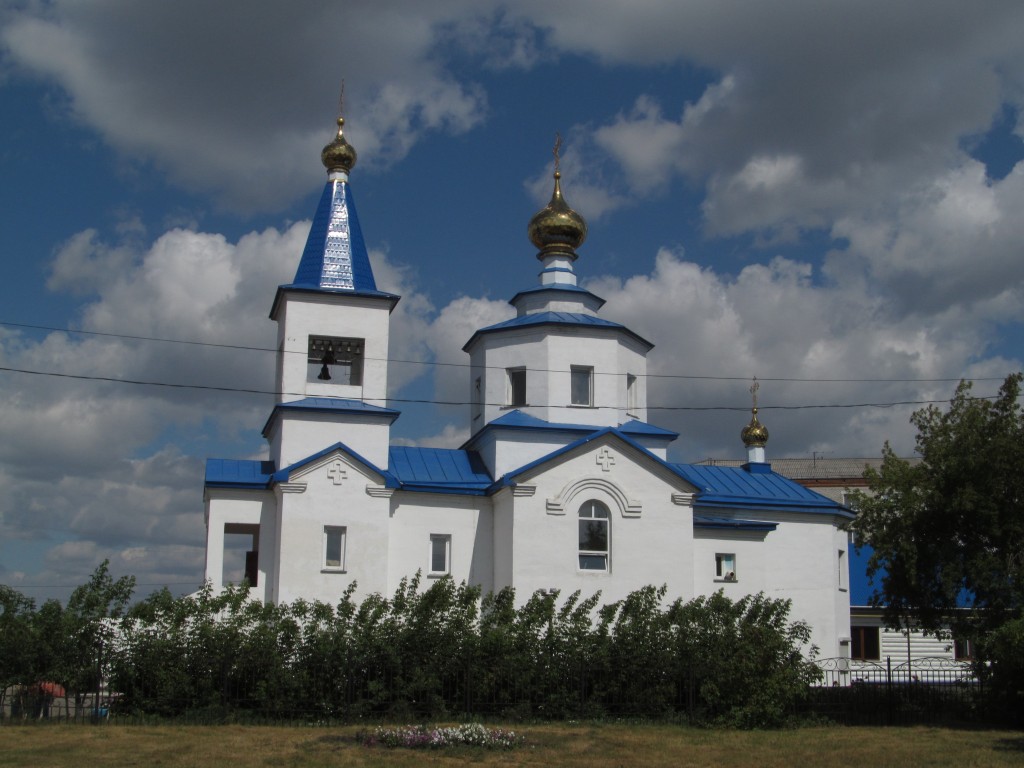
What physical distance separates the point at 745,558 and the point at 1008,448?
267 inches

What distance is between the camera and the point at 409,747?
14711 millimetres

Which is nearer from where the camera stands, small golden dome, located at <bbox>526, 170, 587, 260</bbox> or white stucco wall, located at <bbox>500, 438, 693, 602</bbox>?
white stucco wall, located at <bbox>500, 438, 693, 602</bbox>

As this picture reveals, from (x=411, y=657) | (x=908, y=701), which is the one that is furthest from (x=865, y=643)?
(x=411, y=657)

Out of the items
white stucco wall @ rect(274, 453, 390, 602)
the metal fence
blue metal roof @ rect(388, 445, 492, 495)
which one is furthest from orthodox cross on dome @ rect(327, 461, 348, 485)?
the metal fence

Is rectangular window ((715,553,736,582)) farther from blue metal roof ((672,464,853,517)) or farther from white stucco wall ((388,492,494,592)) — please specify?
white stucco wall ((388,492,494,592))

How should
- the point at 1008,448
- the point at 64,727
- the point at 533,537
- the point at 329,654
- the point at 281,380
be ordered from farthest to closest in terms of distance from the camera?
1. the point at 281,380
2. the point at 533,537
3. the point at 1008,448
4. the point at 329,654
5. the point at 64,727

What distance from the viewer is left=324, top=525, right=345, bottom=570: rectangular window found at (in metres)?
21.5

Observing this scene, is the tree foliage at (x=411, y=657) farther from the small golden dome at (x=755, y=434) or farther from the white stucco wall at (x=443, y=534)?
the small golden dome at (x=755, y=434)

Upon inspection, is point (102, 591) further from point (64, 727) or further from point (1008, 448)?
point (1008, 448)

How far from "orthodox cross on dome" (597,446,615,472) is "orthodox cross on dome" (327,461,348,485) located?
195 inches

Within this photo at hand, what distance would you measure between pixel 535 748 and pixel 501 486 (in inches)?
310

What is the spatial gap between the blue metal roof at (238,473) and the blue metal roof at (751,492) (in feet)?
29.3

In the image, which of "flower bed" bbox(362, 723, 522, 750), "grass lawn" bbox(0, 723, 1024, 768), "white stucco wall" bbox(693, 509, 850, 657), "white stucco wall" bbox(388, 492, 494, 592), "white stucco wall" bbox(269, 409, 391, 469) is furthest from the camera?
"white stucco wall" bbox(693, 509, 850, 657)

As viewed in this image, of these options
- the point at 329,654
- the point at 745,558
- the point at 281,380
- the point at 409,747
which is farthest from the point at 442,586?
the point at 745,558
